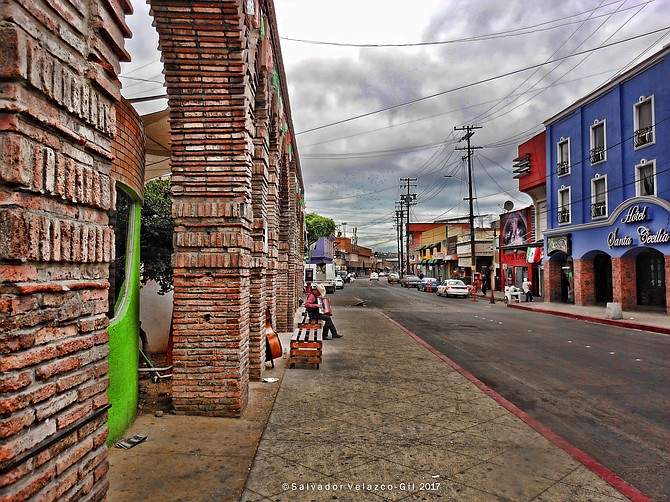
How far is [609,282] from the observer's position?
2630 centimetres

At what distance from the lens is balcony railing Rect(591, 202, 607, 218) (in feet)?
78.8

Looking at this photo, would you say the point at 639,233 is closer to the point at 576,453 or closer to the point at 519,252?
the point at 519,252

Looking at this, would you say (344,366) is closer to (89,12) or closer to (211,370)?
(211,370)

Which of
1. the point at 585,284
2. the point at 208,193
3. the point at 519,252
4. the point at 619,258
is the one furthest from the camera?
the point at 519,252

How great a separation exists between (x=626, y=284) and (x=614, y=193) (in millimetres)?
4672

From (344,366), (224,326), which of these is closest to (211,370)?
(224,326)

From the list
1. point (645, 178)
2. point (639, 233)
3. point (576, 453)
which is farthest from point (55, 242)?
point (645, 178)

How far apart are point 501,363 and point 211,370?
6531 millimetres

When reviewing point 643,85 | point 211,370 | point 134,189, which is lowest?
point 211,370

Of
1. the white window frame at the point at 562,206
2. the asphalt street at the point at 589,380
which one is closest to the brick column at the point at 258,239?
the asphalt street at the point at 589,380

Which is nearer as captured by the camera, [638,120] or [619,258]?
[638,120]

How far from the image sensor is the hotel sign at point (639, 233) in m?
19.6

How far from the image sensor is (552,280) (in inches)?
1117

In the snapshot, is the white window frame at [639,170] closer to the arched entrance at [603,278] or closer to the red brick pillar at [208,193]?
the arched entrance at [603,278]
